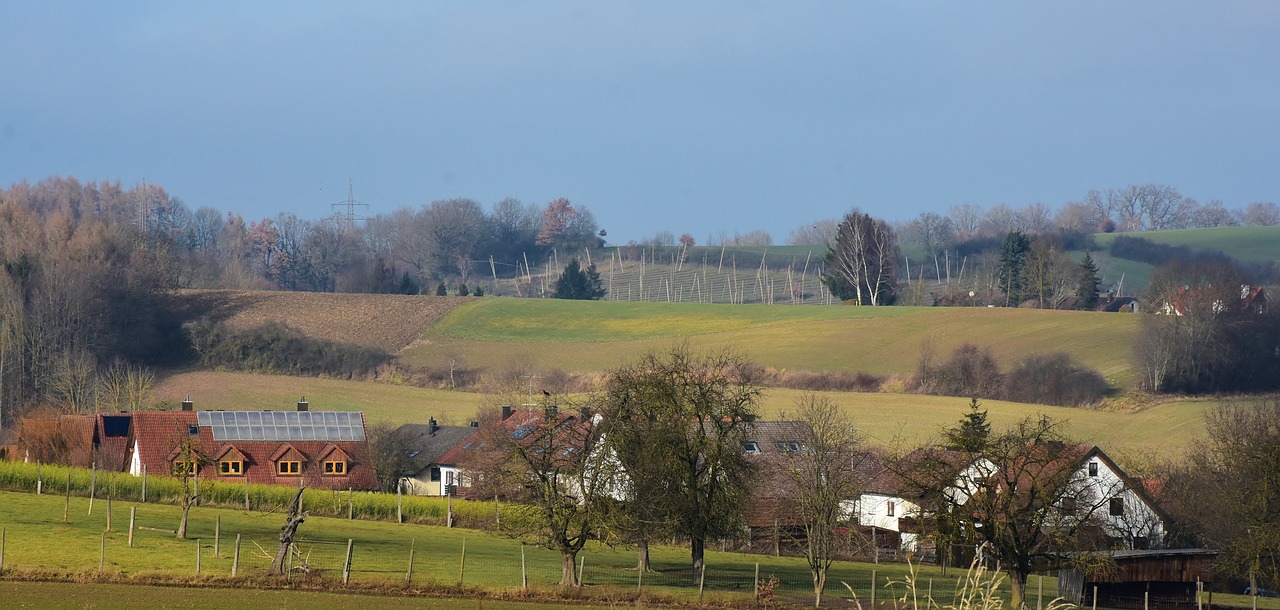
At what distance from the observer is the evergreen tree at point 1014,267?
131 metres

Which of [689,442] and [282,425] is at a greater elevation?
[689,442]

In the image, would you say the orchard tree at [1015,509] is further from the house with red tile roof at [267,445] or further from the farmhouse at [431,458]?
the house with red tile roof at [267,445]

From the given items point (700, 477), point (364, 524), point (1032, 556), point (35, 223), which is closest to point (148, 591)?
point (700, 477)

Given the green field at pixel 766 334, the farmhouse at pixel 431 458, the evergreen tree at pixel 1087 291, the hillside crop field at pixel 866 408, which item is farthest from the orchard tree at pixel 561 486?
the evergreen tree at pixel 1087 291

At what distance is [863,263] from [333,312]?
2131 inches

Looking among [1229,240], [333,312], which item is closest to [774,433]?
[333,312]

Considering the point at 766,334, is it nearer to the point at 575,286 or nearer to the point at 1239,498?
the point at 575,286

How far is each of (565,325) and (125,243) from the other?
132 feet

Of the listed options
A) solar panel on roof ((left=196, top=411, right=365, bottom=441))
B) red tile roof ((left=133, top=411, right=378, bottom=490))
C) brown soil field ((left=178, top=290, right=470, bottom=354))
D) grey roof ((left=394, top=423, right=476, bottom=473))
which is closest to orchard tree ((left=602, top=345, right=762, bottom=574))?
red tile roof ((left=133, top=411, right=378, bottom=490))

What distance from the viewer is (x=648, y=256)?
615ft

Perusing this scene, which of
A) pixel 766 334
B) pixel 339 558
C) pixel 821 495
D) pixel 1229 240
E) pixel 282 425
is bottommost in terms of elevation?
pixel 339 558

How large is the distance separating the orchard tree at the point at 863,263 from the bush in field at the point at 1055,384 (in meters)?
50.6

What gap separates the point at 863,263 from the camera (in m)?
138

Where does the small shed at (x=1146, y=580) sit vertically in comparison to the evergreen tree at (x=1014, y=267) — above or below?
below
